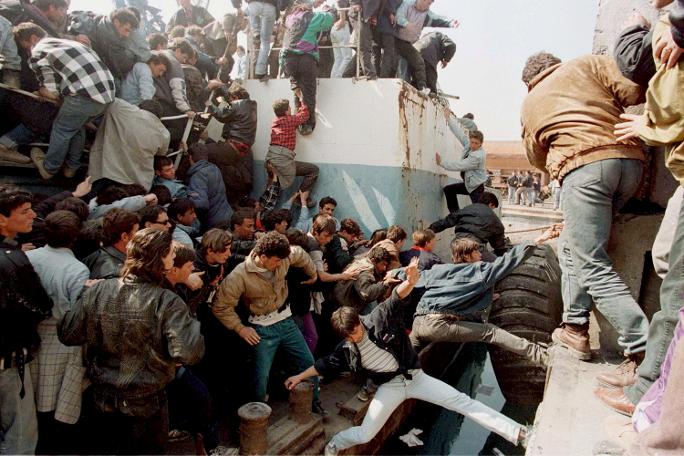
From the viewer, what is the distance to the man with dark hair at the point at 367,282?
432 centimetres

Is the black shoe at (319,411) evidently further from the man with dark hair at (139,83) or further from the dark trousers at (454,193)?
the dark trousers at (454,193)

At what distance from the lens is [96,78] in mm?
4418

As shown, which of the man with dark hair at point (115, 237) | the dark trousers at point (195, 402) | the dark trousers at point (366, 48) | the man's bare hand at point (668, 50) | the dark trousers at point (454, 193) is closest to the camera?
the man's bare hand at point (668, 50)

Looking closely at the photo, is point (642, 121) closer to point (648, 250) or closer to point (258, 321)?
point (648, 250)

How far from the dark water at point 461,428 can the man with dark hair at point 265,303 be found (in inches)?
57.9

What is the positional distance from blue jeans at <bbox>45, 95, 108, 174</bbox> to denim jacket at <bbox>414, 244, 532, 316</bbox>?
3.96 m

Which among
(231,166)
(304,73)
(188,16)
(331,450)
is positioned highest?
(188,16)

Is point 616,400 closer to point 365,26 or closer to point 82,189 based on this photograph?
point 82,189

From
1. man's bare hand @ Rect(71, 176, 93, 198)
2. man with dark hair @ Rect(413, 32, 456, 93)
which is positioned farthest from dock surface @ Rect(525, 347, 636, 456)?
man with dark hair @ Rect(413, 32, 456, 93)

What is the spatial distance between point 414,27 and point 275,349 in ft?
18.5

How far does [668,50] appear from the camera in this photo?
6.22ft

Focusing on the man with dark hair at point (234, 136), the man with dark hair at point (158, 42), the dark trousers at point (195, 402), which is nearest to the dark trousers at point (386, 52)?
the man with dark hair at point (234, 136)

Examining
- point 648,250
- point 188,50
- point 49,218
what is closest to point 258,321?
point 49,218

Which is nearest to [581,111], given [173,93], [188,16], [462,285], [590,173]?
[590,173]
